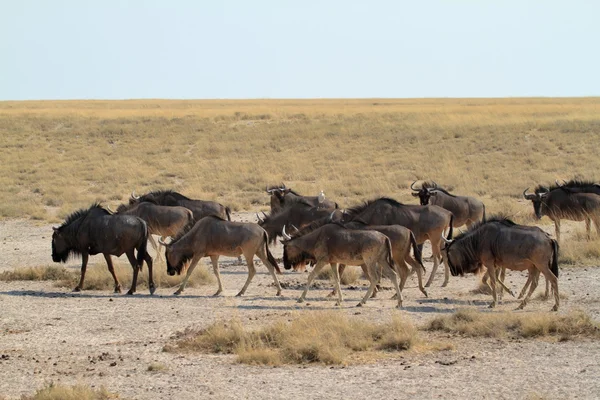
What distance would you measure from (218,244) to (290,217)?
138 inches

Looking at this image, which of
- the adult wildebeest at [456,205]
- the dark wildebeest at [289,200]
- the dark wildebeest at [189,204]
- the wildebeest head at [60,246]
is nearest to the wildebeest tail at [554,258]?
the adult wildebeest at [456,205]

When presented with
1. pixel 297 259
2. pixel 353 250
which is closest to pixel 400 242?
pixel 353 250

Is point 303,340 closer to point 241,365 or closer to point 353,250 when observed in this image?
point 241,365

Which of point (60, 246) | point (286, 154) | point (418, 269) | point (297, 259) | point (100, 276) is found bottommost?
point (286, 154)

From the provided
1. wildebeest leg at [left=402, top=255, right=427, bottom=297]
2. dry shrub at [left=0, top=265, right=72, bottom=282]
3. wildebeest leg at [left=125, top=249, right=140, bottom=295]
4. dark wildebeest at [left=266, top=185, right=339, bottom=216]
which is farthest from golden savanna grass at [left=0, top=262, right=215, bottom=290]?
wildebeest leg at [left=402, top=255, right=427, bottom=297]

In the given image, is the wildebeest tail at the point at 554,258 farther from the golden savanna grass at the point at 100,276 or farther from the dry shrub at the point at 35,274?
the dry shrub at the point at 35,274

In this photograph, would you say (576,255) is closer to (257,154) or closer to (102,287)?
(102,287)

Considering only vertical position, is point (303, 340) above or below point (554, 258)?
below

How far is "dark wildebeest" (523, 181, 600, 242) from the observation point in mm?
21359

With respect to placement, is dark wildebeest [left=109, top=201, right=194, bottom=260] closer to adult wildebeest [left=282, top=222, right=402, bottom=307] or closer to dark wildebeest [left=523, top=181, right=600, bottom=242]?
adult wildebeest [left=282, top=222, right=402, bottom=307]

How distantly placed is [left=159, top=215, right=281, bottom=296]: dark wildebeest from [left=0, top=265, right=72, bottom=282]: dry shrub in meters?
2.81

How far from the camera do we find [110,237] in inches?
640

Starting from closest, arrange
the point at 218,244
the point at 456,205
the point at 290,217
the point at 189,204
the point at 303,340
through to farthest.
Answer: the point at 303,340 → the point at 218,244 → the point at 290,217 → the point at 189,204 → the point at 456,205

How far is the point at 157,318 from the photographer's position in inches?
532
